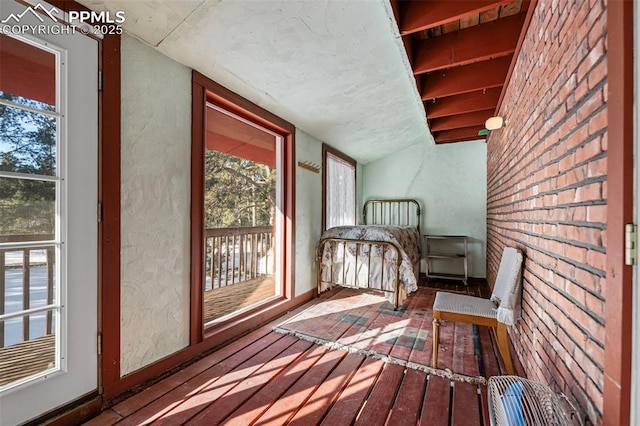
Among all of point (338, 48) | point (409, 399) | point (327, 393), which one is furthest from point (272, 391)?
point (338, 48)

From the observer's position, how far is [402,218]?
492cm

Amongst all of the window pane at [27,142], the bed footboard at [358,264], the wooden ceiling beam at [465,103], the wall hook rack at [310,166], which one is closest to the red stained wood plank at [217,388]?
the bed footboard at [358,264]

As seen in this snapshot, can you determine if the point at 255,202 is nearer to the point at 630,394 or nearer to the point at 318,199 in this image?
the point at 318,199

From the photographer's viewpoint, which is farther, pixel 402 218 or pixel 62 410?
pixel 402 218

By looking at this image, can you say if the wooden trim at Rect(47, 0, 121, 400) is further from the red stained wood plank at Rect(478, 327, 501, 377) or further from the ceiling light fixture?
the ceiling light fixture

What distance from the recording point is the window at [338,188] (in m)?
3.91

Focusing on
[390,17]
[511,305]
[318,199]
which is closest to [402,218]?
[318,199]

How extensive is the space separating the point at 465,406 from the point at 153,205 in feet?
7.30

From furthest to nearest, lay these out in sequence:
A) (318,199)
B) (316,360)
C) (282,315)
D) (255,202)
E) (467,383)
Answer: (255,202)
(318,199)
(282,315)
(316,360)
(467,383)

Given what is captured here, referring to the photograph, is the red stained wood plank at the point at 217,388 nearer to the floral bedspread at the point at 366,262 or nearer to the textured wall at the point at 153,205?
the textured wall at the point at 153,205

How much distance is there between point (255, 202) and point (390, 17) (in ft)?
9.47

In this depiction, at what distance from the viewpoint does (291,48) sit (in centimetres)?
190

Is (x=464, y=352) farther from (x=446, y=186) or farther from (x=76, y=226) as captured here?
(x=446, y=186)

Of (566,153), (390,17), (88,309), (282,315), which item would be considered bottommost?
(282,315)
